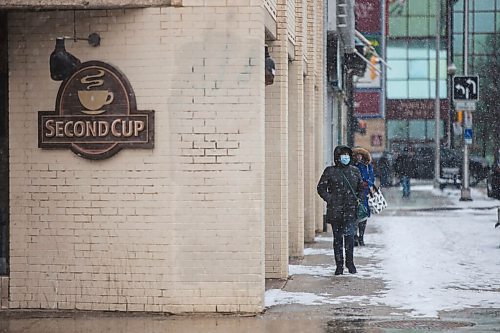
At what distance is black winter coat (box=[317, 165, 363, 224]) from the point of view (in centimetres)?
1620

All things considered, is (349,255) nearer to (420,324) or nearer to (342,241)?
(342,241)

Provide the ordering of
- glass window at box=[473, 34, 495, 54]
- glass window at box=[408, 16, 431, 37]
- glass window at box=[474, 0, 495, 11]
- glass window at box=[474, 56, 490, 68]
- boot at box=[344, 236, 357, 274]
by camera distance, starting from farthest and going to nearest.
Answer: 1. glass window at box=[474, 0, 495, 11]
2. glass window at box=[473, 34, 495, 54]
3. glass window at box=[408, 16, 431, 37]
4. glass window at box=[474, 56, 490, 68]
5. boot at box=[344, 236, 357, 274]

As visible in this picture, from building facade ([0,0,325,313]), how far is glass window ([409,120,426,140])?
62666 mm

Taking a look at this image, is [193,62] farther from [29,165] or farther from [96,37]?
[29,165]

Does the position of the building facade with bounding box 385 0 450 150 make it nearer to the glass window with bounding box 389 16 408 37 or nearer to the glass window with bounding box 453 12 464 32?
the glass window with bounding box 389 16 408 37

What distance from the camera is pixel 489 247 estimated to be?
67.7 ft

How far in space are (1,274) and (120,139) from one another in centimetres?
203

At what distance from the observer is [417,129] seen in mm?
74500

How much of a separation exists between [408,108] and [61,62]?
208 feet

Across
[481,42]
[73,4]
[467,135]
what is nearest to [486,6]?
[481,42]

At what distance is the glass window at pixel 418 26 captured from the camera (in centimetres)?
7338

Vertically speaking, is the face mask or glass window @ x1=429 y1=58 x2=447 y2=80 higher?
glass window @ x1=429 y1=58 x2=447 y2=80

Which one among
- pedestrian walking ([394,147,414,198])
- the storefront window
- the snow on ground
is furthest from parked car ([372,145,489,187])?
the snow on ground

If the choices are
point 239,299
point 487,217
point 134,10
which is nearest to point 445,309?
point 239,299
